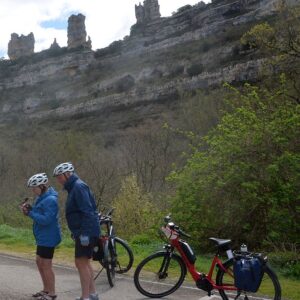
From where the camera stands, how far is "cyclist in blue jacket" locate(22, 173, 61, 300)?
21.4 feet

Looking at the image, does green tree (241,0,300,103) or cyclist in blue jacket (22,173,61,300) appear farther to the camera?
green tree (241,0,300,103)

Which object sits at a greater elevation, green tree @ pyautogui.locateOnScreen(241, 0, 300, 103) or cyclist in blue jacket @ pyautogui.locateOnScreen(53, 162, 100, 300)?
green tree @ pyautogui.locateOnScreen(241, 0, 300, 103)

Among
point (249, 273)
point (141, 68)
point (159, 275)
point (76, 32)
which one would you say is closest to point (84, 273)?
point (159, 275)

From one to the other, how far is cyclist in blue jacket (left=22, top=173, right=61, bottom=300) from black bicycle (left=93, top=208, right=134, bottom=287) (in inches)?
32.3

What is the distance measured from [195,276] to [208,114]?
25.8m

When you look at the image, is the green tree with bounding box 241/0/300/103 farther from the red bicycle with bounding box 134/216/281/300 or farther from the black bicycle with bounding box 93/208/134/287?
the red bicycle with bounding box 134/216/281/300

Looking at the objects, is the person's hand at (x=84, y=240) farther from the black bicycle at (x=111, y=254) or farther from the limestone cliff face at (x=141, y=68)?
the limestone cliff face at (x=141, y=68)

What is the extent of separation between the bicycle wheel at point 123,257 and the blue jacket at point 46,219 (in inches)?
96.0

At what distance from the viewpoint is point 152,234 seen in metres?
13.7

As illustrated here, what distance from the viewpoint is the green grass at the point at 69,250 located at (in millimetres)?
7913

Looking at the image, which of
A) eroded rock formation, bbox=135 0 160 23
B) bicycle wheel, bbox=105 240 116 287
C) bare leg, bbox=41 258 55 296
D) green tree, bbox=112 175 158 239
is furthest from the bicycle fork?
eroded rock formation, bbox=135 0 160 23

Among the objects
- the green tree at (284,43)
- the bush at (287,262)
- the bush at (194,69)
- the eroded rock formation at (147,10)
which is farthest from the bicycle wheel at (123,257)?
the eroded rock formation at (147,10)

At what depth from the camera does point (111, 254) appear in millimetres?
8289

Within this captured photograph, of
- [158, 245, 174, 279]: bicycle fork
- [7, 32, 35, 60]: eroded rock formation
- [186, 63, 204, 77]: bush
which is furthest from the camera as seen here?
[7, 32, 35, 60]: eroded rock formation
